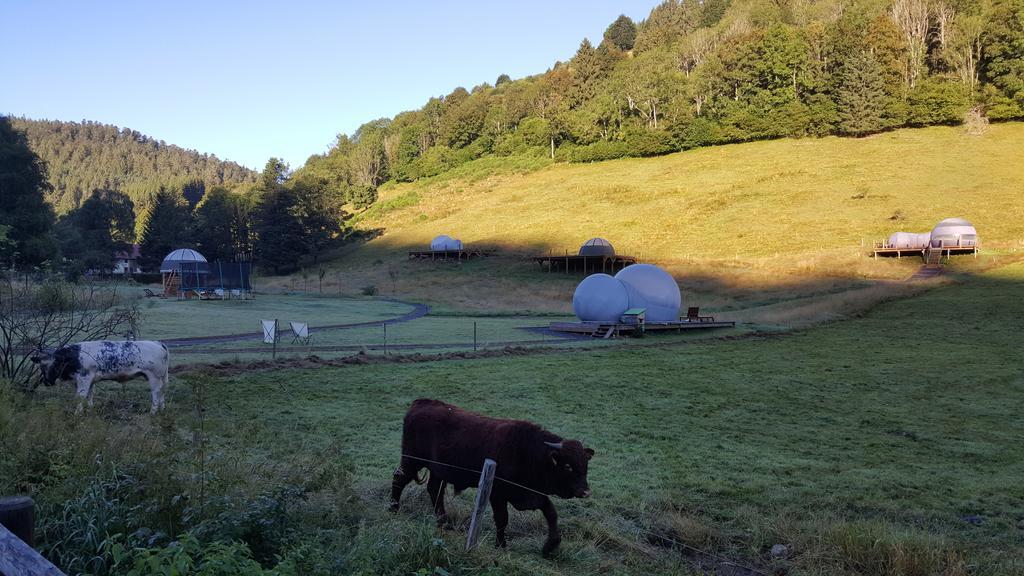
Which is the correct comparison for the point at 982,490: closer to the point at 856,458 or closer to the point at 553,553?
the point at 856,458

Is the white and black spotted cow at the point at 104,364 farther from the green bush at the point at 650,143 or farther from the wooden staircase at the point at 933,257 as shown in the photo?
the green bush at the point at 650,143

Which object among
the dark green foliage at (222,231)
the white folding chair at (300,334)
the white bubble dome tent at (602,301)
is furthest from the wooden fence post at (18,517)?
the dark green foliage at (222,231)

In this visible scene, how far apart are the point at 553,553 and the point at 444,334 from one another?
25.7 metres

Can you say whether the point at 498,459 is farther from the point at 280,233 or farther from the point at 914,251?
the point at 280,233

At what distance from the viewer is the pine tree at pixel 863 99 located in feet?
320

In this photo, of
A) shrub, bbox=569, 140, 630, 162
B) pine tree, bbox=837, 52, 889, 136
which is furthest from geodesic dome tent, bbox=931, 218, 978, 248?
shrub, bbox=569, 140, 630, 162

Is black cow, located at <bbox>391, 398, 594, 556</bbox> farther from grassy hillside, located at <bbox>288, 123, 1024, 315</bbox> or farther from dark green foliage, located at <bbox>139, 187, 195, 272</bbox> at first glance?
dark green foliage, located at <bbox>139, 187, 195, 272</bbox>

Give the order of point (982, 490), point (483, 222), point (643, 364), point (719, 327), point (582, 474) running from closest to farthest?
point (582, 474)
point (982, 490)
point (643, 364)
point (719, 327)
point (483, 222)

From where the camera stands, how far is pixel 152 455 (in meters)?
7.68

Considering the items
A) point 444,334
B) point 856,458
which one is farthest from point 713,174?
point 856,458

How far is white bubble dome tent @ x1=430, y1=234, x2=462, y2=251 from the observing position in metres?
80.4

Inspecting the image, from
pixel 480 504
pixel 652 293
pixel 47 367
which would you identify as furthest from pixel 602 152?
pixel 480 504

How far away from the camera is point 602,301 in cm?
3612

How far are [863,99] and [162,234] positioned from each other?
9920cm
